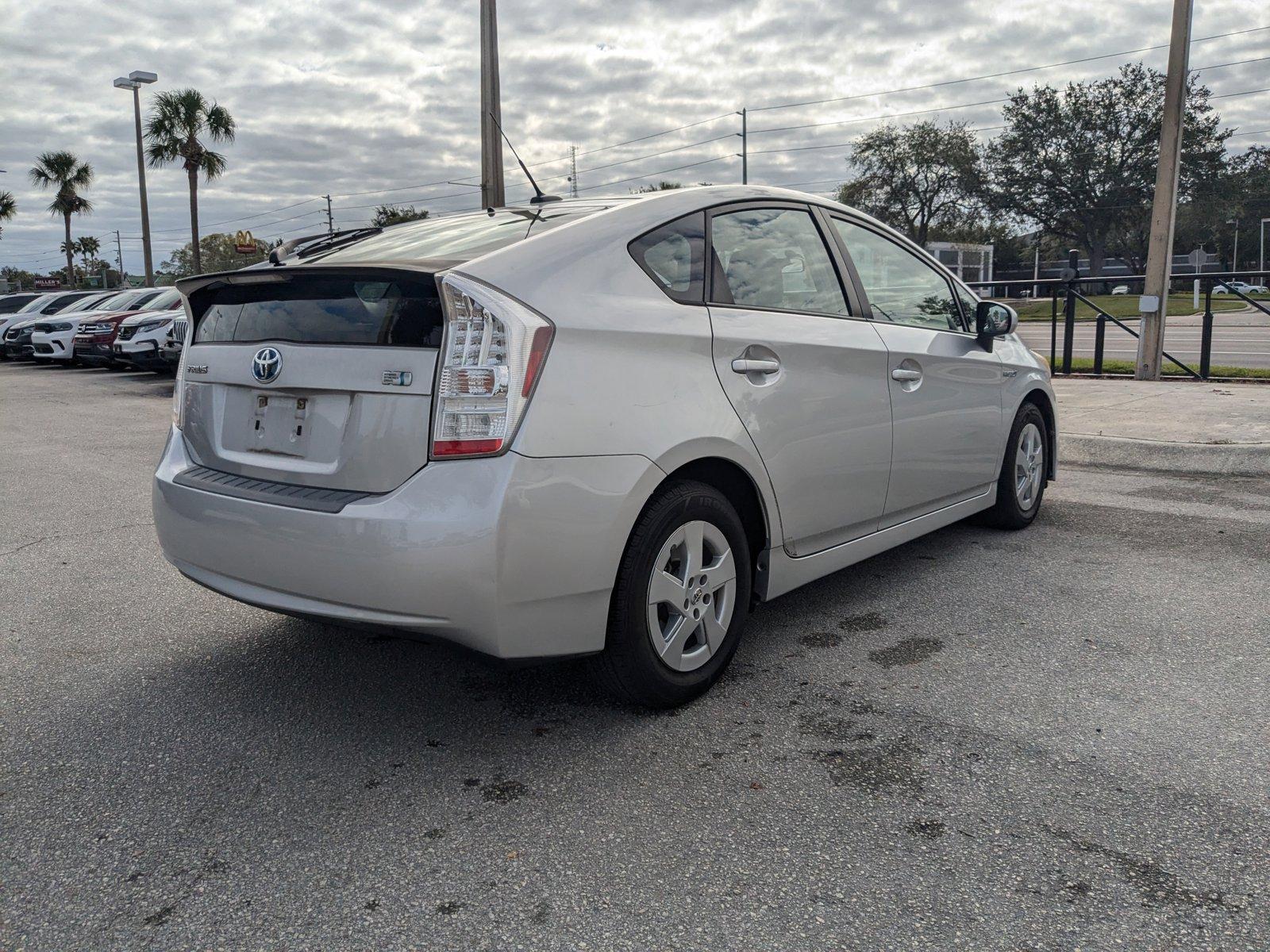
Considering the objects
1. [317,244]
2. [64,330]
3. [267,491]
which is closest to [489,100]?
[317,244]

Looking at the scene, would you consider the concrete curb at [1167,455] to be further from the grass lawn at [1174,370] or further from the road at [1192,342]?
the road at [1192,342]

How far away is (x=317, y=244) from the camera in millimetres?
3723

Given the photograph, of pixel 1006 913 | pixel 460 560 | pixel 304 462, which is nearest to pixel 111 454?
pixel 304 462

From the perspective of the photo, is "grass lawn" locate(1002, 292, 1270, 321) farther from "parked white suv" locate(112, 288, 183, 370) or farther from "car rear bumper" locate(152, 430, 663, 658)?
"parked white suv" locate(112, 288, 183, 370)

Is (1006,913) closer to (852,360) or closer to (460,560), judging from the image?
(460,560)

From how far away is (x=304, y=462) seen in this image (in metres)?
2.98

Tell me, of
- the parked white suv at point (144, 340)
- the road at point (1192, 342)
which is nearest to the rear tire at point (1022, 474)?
the road at point (1192, 342)

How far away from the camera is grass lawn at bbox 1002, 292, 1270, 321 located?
15.6 metres

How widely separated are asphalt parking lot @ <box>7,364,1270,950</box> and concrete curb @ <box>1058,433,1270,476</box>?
2.79 metres

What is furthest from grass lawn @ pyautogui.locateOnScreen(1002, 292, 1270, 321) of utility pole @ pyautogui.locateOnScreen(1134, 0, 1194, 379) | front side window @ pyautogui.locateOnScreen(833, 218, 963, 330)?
front side window @ pyautogui.locateOnScreen(833, 218, 963, 330)

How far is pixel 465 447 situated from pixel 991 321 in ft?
10.3

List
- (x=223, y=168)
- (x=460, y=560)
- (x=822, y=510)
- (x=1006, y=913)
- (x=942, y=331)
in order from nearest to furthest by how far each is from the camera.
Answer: (x=1006, y=913), (x=460, y=560), (x=822, y=510), (x=942, y=331), (x=223, y=168)

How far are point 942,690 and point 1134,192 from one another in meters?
74.4

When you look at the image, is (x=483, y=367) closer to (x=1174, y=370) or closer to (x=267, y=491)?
(x=267, y=491)
